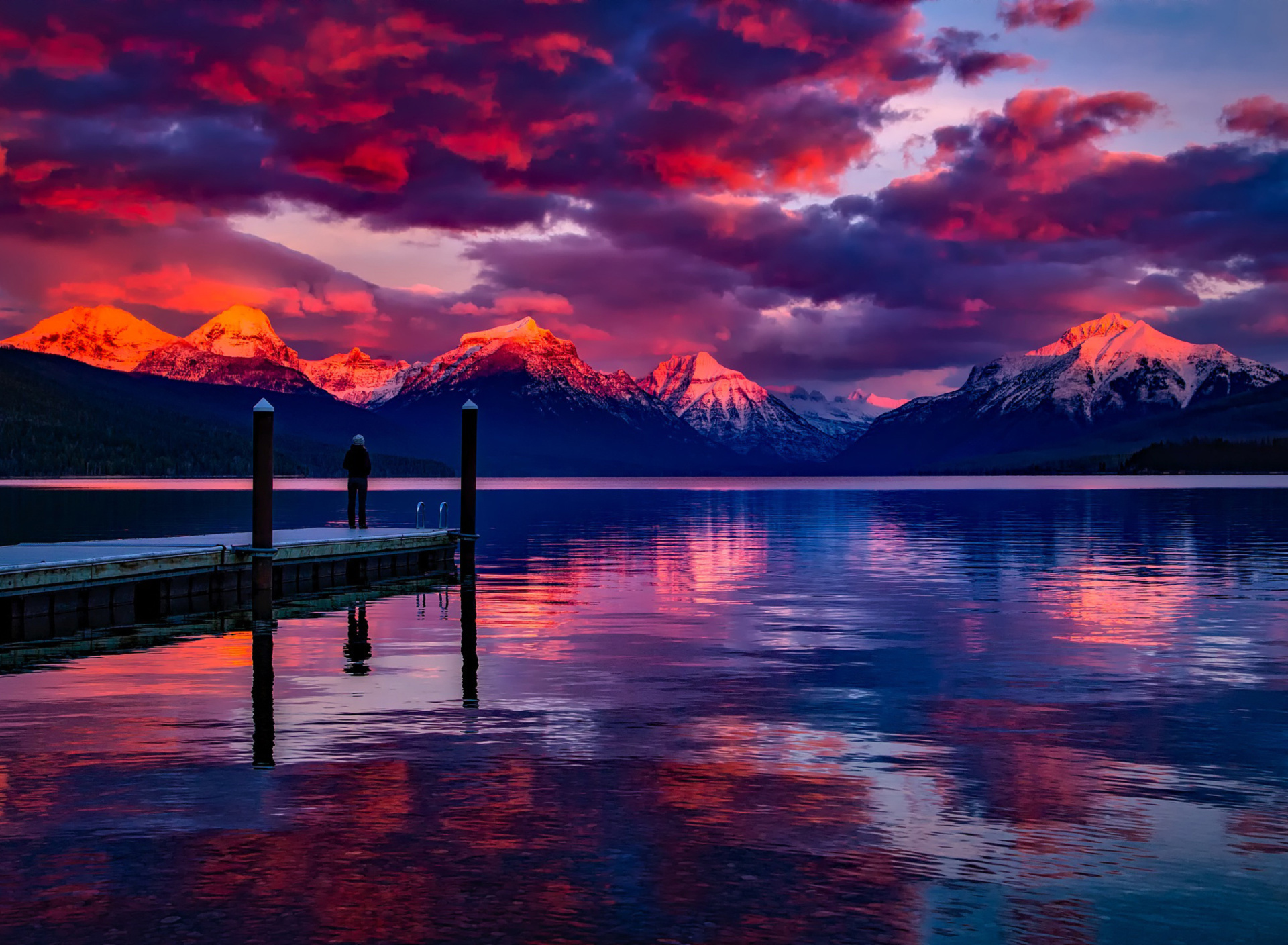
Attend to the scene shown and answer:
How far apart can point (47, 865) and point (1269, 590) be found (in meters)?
40.7

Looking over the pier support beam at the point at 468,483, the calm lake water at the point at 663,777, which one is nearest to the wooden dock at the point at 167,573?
the pier support beam at the point at 468,483

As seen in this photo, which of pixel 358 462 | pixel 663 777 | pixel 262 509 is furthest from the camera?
pixel 358 462

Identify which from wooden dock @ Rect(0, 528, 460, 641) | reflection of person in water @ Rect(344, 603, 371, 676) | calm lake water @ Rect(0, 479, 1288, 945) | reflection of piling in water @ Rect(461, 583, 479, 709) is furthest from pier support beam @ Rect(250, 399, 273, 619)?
reflection of piling in water @ Rect(461, 583, 479, 709)

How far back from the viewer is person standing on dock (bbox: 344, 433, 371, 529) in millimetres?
52375

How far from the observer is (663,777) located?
1766 cm

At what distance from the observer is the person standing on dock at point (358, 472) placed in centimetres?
5238

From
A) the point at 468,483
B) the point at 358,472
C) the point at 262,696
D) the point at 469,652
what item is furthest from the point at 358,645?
the point at 468,483

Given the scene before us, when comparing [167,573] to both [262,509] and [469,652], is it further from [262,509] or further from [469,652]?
[469,652]

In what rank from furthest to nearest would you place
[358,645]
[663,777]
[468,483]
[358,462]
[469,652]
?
[468,483], [358,462], [358,645], [469,652], [663,777]

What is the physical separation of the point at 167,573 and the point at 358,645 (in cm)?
961

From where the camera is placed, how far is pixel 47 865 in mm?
13609

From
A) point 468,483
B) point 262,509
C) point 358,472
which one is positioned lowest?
point 262,509

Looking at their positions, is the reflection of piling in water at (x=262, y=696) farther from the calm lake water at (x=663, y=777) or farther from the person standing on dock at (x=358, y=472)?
the person standing on dock at (x=358, y=472)

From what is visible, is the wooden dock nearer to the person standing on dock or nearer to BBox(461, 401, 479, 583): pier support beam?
the person standing on dock
